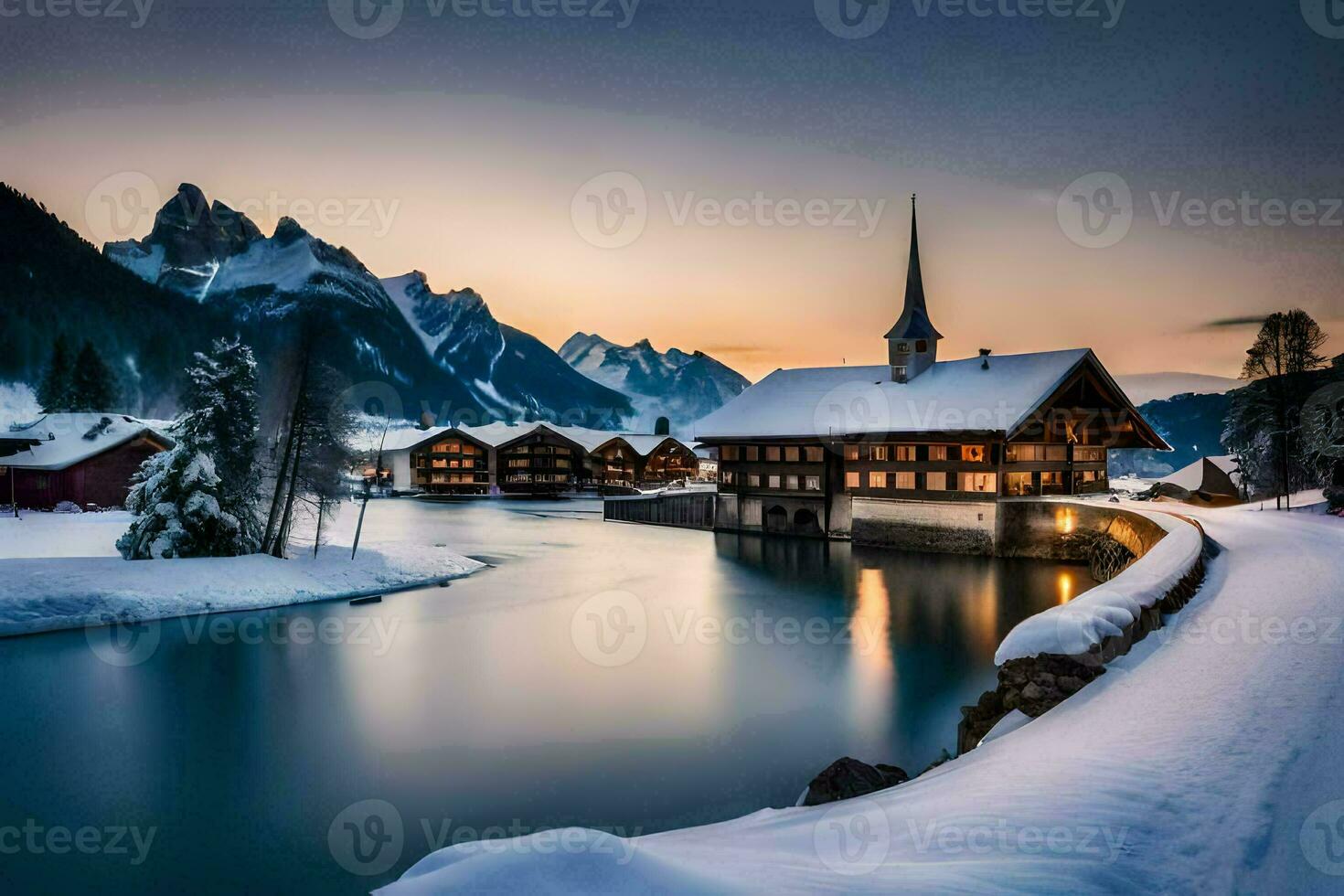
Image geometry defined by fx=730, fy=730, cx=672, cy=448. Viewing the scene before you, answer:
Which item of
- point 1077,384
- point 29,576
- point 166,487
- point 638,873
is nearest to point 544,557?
point 166,487

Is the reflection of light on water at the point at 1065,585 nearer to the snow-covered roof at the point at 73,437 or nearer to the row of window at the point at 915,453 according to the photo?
the row of window at the point at 915,453

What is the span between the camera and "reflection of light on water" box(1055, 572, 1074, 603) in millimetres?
27406

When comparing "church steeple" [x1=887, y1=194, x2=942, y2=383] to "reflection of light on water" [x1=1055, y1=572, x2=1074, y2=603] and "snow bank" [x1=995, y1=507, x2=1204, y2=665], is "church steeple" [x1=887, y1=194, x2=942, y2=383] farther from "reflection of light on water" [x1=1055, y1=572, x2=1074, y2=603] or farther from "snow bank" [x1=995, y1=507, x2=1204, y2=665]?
"snow bank" [x1=995, y1=507, x2=1204, y2=665]

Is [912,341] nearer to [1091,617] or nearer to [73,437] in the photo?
[1091,617]

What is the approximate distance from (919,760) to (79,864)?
41.7ft

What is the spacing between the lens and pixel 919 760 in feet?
42.8

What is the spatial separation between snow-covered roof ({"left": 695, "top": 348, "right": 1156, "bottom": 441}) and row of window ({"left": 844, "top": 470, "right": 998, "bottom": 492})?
273 cm

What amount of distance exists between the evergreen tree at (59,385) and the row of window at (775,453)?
204ft

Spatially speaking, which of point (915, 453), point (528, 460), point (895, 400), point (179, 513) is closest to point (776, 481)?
point (895, 400)

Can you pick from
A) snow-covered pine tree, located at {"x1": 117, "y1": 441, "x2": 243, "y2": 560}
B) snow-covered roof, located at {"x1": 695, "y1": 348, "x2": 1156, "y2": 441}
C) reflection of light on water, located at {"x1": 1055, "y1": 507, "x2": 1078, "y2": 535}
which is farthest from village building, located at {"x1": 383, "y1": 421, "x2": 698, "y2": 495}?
snow-covered pine tree, located at {"x1": 117, "y1": 441, "x2": 243, "y2": 560}

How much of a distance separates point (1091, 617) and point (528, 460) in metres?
86.6

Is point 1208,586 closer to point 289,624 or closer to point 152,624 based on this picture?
point 289,624

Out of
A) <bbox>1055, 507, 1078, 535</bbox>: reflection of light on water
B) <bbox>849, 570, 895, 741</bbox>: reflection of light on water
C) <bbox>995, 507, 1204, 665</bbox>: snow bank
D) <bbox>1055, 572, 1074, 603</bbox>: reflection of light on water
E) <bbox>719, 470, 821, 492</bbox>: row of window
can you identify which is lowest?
<bbox>849, 570, 895, 741</bbox>: reflection of light on water

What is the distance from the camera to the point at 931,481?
39.6 metres
